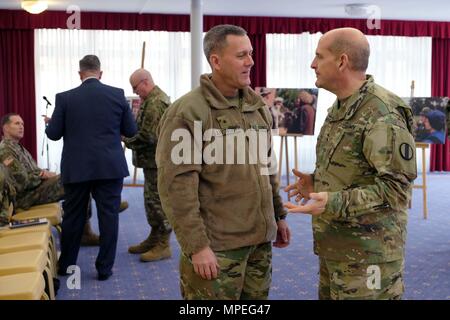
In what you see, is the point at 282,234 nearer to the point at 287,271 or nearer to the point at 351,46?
the point at 351,46

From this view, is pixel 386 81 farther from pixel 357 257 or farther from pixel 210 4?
pixel 357 257

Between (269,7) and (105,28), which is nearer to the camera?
(269,7)

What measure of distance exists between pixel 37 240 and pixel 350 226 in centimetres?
218

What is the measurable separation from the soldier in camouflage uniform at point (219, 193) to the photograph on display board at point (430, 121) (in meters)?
5.13

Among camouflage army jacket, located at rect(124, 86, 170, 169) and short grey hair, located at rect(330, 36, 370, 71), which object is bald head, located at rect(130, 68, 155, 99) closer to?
camouflage army jacket, located at rect(124, 86, 170, 169)

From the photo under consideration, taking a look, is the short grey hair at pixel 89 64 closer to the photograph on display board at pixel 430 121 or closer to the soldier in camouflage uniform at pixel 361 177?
the soldier in camouflage uniform at pixel 361 177

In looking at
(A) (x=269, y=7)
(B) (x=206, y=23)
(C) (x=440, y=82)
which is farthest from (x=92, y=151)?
(C) (x=440, y=82)

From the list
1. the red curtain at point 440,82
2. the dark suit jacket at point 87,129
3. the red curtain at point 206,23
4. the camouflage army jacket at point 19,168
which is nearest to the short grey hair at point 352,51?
the dark suit jacket at point 87,129

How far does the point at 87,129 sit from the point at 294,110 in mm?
4527

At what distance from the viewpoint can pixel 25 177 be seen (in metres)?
4.73

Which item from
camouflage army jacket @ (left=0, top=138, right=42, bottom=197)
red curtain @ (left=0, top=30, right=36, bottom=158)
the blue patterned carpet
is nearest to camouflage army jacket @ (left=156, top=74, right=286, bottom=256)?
the blue patterned carpet

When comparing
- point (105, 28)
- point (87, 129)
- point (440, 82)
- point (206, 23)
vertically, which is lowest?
point (87, 129)

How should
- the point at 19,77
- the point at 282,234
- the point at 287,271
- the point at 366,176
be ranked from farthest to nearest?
the point at 19,77 → the point at 287,271 → the point at 282,234 → the point at 366,176
